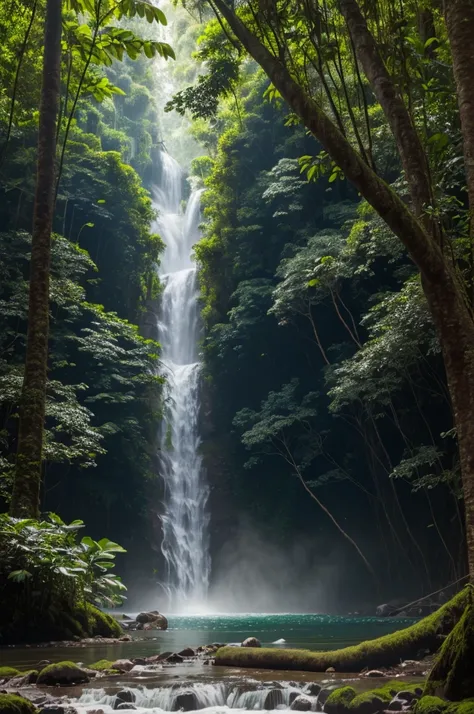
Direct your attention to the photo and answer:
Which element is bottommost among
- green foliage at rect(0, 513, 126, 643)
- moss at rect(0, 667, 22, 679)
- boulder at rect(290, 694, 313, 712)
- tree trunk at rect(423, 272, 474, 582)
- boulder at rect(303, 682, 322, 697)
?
boulder at rect(290, 694, 313, 712)

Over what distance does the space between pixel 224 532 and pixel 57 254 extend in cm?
977

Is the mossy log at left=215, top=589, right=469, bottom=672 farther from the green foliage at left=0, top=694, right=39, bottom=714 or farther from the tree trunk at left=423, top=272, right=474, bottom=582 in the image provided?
the green foliage at left=0, top=694, right=39, bottom=714

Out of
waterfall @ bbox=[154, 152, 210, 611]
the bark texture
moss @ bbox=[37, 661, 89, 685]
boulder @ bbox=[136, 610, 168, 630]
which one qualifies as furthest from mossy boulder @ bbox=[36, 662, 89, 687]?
waterfall @ bbox=[154, 152, 210, 611]

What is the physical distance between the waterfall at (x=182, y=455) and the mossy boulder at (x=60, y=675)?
14.1 meters

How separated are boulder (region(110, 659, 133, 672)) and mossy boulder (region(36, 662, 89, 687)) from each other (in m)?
0.61

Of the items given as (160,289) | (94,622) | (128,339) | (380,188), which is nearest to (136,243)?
(160,289)

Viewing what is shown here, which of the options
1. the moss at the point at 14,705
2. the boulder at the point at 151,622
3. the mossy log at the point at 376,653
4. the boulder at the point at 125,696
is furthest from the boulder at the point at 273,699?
the boulder at the point at 151,622

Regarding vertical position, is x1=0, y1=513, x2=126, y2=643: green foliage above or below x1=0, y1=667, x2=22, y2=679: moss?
above

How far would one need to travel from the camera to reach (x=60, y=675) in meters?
5.21

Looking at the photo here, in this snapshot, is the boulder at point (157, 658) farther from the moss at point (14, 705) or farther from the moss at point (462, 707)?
the moss at point (462, 707)

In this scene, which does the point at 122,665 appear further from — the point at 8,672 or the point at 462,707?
the point at 462,707

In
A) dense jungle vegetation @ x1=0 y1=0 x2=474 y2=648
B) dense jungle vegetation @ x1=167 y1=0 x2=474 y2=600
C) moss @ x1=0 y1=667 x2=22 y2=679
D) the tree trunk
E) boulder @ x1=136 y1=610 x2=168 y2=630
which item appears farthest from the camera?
dense jungle vegetation @ x1=167 y1=0 x2=474 y2=600

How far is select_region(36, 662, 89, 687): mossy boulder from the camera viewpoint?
17.0ft

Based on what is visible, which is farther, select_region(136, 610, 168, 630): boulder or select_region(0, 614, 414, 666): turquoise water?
select_region(136, 610, 168, 630): boulder
